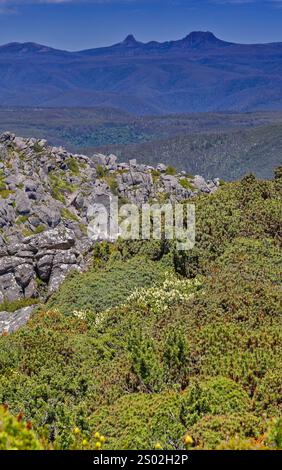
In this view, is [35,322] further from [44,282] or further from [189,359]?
[44,282]

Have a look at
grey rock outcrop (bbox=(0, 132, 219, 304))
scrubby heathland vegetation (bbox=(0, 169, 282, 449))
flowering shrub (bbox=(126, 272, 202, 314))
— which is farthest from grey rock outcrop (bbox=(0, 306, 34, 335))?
grey rock outcrop (bbox=(0, 132, 219, 304))

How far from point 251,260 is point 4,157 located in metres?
149

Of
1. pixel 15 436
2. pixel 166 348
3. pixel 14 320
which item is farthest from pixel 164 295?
pixel 15 436

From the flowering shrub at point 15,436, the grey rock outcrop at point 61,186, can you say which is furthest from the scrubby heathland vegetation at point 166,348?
the grey rock outcrop at point 61,186

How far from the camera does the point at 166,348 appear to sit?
68.4 feet

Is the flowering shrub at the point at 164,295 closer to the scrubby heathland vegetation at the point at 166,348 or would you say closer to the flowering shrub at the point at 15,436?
the scrubby heathland vegetation at the point at 166,348

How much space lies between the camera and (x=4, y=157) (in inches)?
6757

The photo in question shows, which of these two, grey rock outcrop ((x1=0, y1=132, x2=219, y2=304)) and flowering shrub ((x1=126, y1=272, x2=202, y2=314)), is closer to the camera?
flowering shrub ((x1=126, y1=272, x2=202, y2=314))

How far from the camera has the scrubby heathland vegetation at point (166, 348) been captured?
1555 centimetres

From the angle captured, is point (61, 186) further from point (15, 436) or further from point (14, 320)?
point (15, 436)

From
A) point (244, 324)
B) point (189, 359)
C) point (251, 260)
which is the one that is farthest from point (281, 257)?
point (189, 359)

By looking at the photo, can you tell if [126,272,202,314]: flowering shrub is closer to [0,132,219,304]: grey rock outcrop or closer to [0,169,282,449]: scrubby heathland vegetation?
[0,169,282,449]: scrubby heathland vegetation

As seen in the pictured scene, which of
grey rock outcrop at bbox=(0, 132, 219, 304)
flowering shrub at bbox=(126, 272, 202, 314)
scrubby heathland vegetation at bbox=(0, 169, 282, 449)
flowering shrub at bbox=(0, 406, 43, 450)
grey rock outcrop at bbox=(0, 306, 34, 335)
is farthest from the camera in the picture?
grey rock outcrop at bbox=(0, 132, 219, 304)

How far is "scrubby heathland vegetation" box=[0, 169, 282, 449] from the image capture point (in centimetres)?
1555
